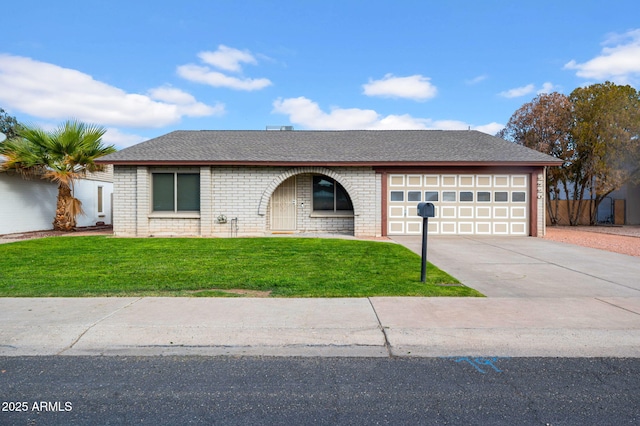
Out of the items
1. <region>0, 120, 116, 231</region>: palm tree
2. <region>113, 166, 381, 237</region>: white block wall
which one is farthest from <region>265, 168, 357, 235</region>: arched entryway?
<region>0, 120, 116, 231</region>: palm tree

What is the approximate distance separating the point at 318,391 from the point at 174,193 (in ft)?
47.4

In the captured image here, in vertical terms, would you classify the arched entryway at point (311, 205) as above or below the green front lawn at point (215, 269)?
above

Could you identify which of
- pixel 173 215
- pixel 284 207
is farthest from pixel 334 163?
pixel 173 215

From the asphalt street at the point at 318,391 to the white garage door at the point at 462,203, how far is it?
1270 cm

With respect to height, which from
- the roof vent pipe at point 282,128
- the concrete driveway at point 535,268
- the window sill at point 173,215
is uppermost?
the roof vent pipe at point 282,128

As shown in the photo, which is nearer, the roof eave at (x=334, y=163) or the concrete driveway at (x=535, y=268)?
the concrete driveway at (x=535, y=268)

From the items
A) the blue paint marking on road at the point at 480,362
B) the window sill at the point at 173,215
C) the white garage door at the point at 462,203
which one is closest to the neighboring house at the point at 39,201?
the window sill at the point at 173,215

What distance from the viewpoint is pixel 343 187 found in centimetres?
1720

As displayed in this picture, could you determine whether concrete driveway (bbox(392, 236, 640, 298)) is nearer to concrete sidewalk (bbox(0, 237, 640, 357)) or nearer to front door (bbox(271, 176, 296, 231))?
concrete sidewalk (bbox(0, 237, 640, 357))

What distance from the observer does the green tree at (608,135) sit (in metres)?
21.9

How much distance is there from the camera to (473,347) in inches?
188

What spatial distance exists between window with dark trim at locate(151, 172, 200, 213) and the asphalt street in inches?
499

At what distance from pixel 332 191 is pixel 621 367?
14.1 meters

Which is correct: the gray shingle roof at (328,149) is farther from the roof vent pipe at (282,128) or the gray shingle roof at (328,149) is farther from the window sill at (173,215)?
the window sill at (173,215)
